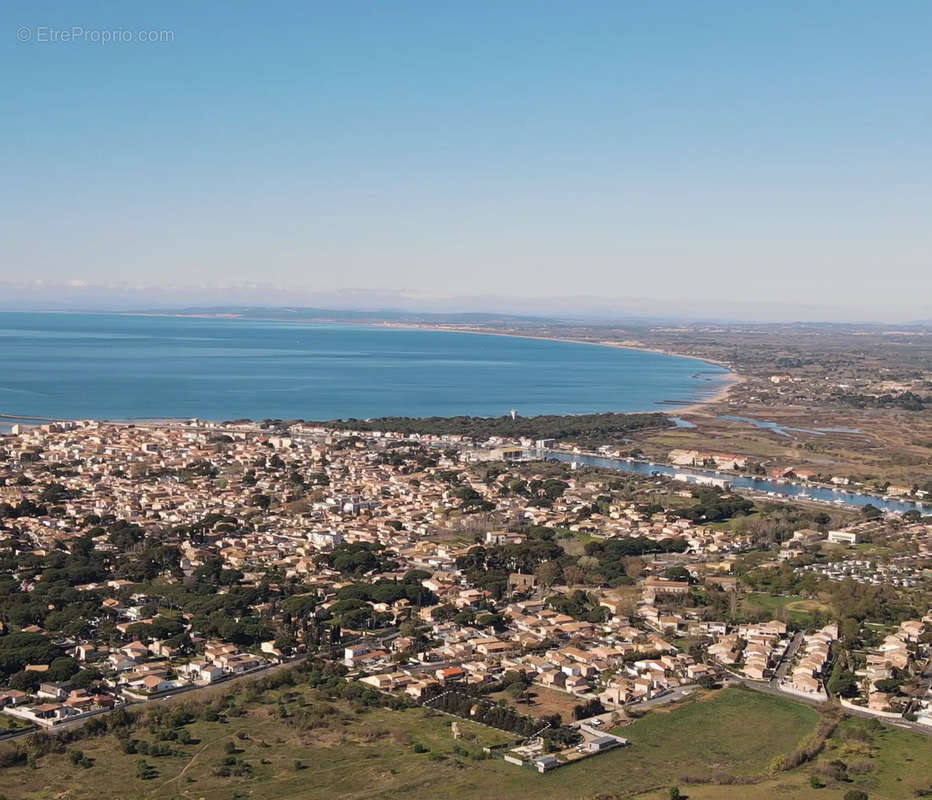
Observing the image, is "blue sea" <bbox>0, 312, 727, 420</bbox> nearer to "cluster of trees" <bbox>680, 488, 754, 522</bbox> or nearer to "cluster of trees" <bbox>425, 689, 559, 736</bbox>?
"cluster of trees" <bbox>680, 488, 754, 522</bbox>

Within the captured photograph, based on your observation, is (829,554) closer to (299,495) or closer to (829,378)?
(299,495)

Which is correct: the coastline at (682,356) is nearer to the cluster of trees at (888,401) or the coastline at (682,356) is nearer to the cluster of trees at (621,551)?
the cluster of trees at (888,401)

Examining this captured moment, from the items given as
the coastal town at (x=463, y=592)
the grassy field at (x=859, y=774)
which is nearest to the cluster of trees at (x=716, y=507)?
the coastal town at (x=463, y=592)

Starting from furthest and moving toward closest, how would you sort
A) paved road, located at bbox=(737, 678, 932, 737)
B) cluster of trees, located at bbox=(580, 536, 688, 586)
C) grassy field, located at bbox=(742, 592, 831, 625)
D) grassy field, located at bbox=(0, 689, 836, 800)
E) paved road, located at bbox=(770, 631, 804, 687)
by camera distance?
cluster of trees, located at bbox=(580, 536, 688, 586) → grassy field, located at bbox=(742, 592, 831, 625) → paved road, located at bbox=(770, 631, 804, 687) → paved road, located at bbox=(737, 678, 932, 737) → grassy field, located at bbox=(0, 689, 836, 800)

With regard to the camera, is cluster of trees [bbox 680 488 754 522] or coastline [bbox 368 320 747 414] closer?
cluster of trees [bbox 680 488 754 522]

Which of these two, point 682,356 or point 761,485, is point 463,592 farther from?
point 682,356

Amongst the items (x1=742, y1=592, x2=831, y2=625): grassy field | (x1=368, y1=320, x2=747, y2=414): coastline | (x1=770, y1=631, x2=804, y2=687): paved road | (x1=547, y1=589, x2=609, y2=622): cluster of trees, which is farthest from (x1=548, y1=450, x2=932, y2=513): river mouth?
(x1=770, y1=631, x2=804, y2=687): paved road
